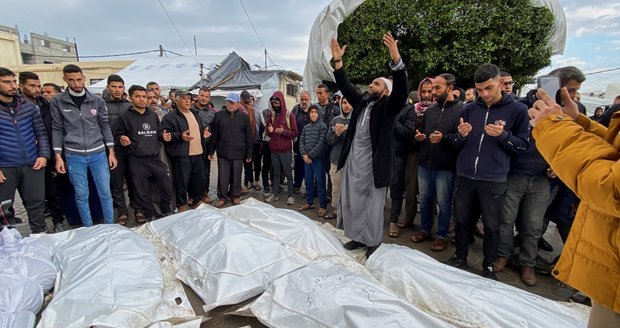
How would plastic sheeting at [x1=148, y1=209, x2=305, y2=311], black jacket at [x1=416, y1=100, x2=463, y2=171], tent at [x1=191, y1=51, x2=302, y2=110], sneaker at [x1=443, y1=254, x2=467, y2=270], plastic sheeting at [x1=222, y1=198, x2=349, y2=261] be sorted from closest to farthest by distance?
plastic sheeting at [x1=148, y1=209, x2=305, y2=311] → plastic sheeting at [x1=222, y1=198, x2=349, y2=261] → sneaker at [x1=443, y1=254, x2=467, y2=270] → black jacket at [x1=416, y1=100, x2=463, y2=171] → tent at [x1=191, y1=51, x2=302, y2=110]

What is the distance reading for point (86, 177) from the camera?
3.87 metres

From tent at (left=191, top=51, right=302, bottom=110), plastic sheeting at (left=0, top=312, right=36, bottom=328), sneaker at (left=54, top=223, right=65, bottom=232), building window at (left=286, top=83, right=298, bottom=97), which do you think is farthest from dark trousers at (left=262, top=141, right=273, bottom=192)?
building window at (left=286, top=83, right=298, bottom=97)

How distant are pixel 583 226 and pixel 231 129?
4.60 metres

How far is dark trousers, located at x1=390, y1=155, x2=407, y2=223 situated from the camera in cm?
418

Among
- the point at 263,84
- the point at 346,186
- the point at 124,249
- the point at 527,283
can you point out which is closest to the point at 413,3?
the point at 346,186

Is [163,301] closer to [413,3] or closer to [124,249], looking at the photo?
[124,249]

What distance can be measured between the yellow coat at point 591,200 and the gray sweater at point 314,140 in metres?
3.60

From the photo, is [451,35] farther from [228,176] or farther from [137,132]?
[137,132]

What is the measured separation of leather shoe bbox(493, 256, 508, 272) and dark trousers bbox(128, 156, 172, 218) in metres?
4.25

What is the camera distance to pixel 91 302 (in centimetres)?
202

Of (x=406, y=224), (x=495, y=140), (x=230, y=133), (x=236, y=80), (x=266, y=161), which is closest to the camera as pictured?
(x=495, y=140)

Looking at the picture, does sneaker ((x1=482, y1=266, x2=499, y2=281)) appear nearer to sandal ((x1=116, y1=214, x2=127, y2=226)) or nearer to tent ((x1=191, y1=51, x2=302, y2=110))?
sandal ((x1=116, y1=214, x2=127, y2=226))

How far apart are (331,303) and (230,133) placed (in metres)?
3.70

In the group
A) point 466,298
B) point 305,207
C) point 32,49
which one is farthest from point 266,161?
point 32,49
